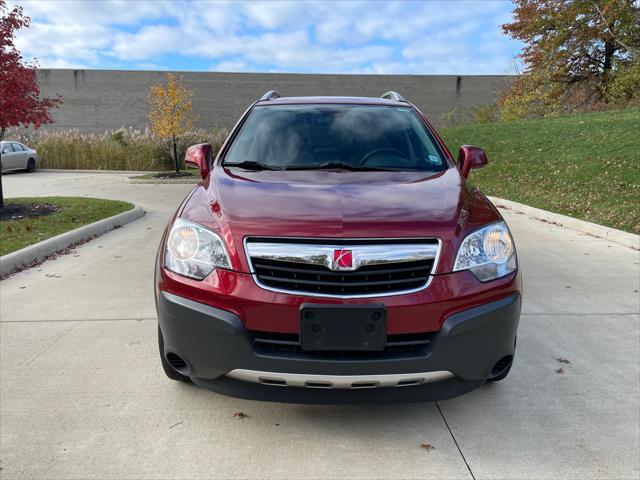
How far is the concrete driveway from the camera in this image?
241 centimetres

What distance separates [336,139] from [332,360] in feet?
6.14

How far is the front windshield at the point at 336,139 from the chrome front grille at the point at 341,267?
3.64 ft

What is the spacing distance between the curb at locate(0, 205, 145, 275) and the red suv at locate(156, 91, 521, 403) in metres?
4.17

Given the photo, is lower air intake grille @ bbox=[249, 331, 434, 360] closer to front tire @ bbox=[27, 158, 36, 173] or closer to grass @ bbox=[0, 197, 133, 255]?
grass @ bbox=[0, 197, 133, 255]

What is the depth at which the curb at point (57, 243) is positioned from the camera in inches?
231

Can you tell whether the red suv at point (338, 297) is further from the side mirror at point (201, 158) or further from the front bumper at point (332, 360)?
the side mirror at point (201, 158)

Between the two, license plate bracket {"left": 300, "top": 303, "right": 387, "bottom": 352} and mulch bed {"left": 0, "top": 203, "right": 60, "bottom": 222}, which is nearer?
license plate bracket {"left": 300, "top": 303, "right": 387, "bottom": 352}

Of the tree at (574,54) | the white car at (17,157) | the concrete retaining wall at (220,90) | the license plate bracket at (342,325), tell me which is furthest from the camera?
the concrete retaining wall at (220,90)

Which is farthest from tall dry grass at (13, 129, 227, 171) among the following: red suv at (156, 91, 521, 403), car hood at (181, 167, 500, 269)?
red suv at (156, 91, 521, 403)

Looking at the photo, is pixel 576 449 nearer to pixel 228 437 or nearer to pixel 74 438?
pixel 228 437

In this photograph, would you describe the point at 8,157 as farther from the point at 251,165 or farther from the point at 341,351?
the point at 341,351

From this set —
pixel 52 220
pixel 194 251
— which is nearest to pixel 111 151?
pixel 52 220

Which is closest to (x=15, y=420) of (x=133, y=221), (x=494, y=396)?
(x=494, y=396)

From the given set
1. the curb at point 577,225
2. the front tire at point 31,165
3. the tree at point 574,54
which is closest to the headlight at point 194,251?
the curb at point 577,225
